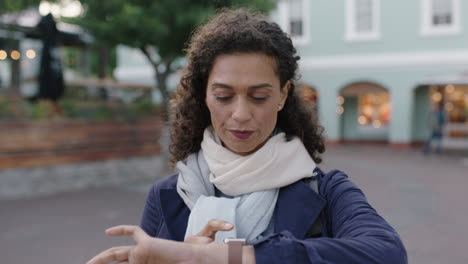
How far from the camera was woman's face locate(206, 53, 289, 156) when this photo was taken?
1463 mm

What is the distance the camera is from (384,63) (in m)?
17.3

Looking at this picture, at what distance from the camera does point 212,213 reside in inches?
58.4

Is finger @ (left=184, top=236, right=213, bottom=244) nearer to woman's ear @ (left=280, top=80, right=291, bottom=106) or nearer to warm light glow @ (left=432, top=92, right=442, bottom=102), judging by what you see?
woman's ear @ (left=280, top=80, right=291, bottom=106)

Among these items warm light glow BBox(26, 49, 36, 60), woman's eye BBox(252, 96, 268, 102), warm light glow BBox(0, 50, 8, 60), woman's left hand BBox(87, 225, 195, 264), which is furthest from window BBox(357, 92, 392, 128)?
woman's left hand BBox(87, 225, 195, 264)

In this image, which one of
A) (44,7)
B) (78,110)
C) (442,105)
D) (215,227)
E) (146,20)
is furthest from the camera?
(442,105)

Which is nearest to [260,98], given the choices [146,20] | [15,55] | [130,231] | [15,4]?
[130,231]

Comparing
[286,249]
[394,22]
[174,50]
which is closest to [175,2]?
[174,50]

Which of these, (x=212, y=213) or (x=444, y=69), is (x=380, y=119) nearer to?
(x=444, y=69)

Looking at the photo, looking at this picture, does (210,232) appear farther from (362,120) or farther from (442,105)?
(362,120)

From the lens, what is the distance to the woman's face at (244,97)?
1.46m

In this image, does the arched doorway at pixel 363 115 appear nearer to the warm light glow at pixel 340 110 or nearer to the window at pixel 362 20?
the warm light glow at pixel 340 110

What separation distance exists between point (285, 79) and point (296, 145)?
0.24m

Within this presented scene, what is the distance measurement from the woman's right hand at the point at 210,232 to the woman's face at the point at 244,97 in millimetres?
414

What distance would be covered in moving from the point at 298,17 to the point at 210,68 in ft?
58.5
